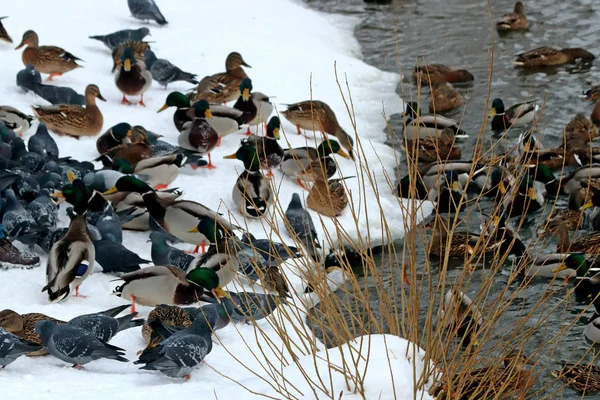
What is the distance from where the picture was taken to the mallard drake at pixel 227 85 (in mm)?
12438

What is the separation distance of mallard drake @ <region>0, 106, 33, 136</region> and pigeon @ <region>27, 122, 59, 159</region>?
535mm

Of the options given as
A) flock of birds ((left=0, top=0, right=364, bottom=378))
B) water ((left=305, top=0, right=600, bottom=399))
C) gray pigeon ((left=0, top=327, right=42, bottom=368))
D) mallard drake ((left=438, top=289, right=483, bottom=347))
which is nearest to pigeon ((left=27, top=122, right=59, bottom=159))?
flock of birds ((left=0, top=0, right=364, bottom=378))

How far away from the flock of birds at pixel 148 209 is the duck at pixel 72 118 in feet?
0.04

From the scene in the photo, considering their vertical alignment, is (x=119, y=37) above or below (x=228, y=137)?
above

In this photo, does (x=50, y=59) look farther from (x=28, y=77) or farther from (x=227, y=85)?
(x=227, y=85)

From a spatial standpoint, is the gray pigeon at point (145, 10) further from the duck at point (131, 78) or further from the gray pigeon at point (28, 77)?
the gray pigeon at point (28, 77)

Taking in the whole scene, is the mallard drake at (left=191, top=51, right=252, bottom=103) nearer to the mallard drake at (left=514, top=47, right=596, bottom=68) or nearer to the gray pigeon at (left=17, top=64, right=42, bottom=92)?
the gray pigeon at (left=17, top=64, right=42, bottom=92)

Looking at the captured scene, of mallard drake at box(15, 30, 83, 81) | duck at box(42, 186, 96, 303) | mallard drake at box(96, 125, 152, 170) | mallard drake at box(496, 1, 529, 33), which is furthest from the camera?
mallard drake at box(496, 1, 529, 33)

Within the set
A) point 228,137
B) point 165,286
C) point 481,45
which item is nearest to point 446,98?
point 481,45

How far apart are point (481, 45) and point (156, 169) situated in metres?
7.97

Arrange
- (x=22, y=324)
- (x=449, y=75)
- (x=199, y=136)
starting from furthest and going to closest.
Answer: (x=449, y=75)
(x=199, y=136)
(x=22, y=324)

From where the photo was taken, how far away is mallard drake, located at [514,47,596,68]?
1428cm

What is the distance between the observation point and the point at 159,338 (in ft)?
22.3

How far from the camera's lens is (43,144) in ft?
32.9
